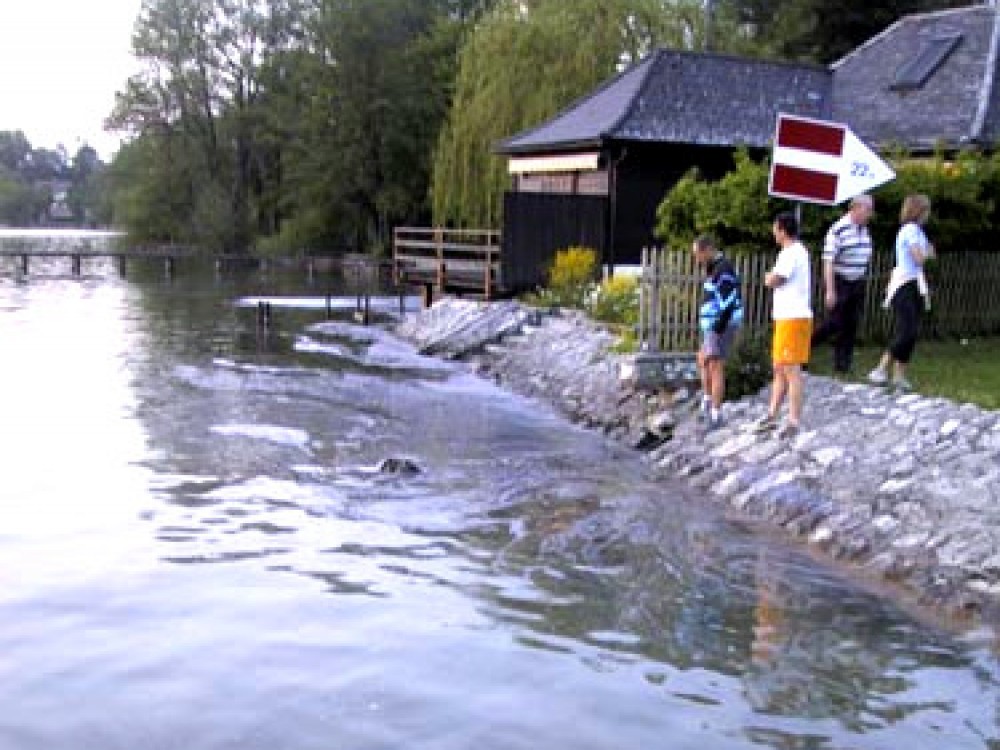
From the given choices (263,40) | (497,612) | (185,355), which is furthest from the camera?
(263,40)

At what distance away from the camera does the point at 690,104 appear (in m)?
24.8

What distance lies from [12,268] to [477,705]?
51.9m

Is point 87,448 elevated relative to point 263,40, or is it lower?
lower

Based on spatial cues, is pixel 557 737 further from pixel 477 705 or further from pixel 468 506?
pixel 468 506

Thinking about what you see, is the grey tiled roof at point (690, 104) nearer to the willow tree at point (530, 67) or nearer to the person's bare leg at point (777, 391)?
the willow tree at point (530, 67)

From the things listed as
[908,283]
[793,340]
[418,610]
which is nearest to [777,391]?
[793,340]

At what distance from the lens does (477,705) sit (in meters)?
6.06

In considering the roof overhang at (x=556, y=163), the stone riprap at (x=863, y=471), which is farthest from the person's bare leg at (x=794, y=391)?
the roof overhang at (x=556, y=163)

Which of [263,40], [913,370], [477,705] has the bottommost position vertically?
[477,705]

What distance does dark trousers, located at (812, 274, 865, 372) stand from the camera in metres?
12.5

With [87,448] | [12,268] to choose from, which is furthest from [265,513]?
[12,268]

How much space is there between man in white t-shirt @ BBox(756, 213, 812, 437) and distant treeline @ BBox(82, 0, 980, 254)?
2498 centimetres

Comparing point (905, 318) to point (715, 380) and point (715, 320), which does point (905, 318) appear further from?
point (715, 380)

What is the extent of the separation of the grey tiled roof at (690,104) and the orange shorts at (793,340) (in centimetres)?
1305
